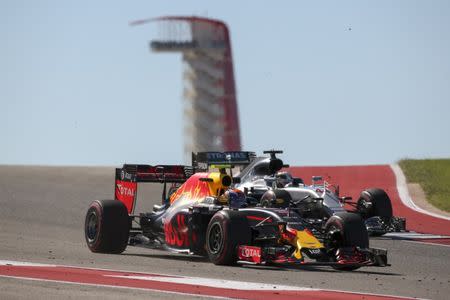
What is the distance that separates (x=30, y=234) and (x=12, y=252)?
524 cm

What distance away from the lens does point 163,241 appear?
19.3m

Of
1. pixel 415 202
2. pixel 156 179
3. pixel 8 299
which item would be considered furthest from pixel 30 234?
pixel 415 202

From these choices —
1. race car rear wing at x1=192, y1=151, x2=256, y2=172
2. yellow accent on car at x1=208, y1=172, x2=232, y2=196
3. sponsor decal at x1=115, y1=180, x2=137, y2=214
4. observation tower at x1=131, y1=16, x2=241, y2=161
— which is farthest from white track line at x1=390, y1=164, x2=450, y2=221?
observation tower at x1=131, y1=16, x2=241, y2=161

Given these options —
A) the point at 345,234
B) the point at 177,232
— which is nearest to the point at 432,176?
the point at 177,232

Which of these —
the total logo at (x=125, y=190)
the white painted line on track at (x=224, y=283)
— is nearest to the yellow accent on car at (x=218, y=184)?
the total logo at (x=125, y=190)

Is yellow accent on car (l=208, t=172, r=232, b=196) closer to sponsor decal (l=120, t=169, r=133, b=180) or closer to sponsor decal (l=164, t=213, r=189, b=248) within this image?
sponsor decal (l=164, t=213, r=189, b=248)

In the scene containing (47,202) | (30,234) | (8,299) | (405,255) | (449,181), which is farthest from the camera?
(449,181)

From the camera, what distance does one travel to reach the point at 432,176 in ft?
135

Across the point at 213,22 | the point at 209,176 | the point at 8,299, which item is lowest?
the point at 8,299

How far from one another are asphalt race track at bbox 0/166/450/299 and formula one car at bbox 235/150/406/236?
89cm

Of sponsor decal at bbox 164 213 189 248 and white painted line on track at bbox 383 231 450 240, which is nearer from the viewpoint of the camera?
sponsor decal at bbox 164 213 189 248

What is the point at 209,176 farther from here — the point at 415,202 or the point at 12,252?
the point at 415,202

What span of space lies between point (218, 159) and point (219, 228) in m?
6.11

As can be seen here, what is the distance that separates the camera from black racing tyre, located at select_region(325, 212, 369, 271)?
1703cm
